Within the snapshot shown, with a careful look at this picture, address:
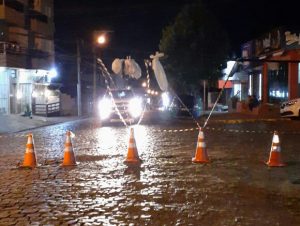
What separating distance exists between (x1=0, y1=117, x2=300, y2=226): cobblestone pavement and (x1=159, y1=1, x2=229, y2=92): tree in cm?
3717

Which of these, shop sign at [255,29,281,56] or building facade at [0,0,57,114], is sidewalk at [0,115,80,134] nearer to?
building facade at [0,0,57,114]

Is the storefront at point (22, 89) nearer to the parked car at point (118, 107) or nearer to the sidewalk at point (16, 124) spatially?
the sidewalk at point (16, 124)

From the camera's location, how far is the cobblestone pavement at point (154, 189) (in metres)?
7.29

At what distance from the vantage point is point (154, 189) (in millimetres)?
9234

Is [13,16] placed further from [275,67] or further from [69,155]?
[69,155]

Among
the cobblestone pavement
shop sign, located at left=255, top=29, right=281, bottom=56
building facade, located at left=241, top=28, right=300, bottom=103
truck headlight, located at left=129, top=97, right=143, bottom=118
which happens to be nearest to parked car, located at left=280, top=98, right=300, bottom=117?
building facade, located at left=241, top=28, right=300, bottom=103

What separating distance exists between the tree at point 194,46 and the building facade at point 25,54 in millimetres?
11941

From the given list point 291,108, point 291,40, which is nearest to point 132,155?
point 291,108

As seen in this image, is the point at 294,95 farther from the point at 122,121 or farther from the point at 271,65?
the point at 122,121

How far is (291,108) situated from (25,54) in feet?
79.3

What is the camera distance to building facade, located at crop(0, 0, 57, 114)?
131 feet

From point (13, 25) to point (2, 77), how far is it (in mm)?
5184

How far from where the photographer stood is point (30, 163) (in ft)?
39.1

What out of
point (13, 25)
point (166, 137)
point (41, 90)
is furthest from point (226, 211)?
point (41, 90)
